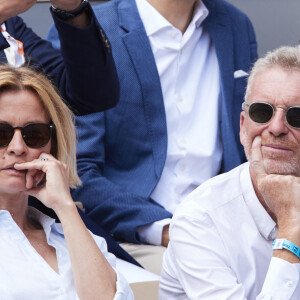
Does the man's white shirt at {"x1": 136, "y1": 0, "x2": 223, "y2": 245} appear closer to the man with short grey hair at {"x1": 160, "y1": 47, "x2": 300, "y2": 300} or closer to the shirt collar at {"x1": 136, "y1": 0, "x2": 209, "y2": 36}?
the shirt collar at {"x1": 136, "y1": 0, "x2": 209, "y2": 36}

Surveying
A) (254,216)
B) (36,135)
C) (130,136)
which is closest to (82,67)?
(36,135)

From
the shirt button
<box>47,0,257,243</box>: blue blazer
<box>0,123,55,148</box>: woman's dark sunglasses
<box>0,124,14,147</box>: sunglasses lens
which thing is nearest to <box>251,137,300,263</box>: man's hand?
the shirt button

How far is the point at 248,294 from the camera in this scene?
2.59 m

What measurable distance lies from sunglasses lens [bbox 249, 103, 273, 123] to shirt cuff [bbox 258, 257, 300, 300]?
485mm

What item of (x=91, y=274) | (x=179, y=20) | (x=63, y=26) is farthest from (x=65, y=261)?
(x=179, y=20)

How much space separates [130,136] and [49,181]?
1.26 m

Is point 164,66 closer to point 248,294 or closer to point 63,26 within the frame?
point 63,26

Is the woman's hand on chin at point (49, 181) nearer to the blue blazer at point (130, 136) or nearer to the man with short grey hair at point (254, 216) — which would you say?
the man with short grey hair at point (254, 216)

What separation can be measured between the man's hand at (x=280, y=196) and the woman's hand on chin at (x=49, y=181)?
24.5 inches

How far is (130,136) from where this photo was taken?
148 inches

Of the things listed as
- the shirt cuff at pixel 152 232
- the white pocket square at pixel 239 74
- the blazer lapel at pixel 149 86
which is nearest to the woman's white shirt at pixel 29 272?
the shirt cuff at pixel 152 232

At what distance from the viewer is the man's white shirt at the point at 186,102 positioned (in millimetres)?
3764

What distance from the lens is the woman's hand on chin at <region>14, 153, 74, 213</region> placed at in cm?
250

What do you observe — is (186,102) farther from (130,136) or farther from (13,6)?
(13,6)
